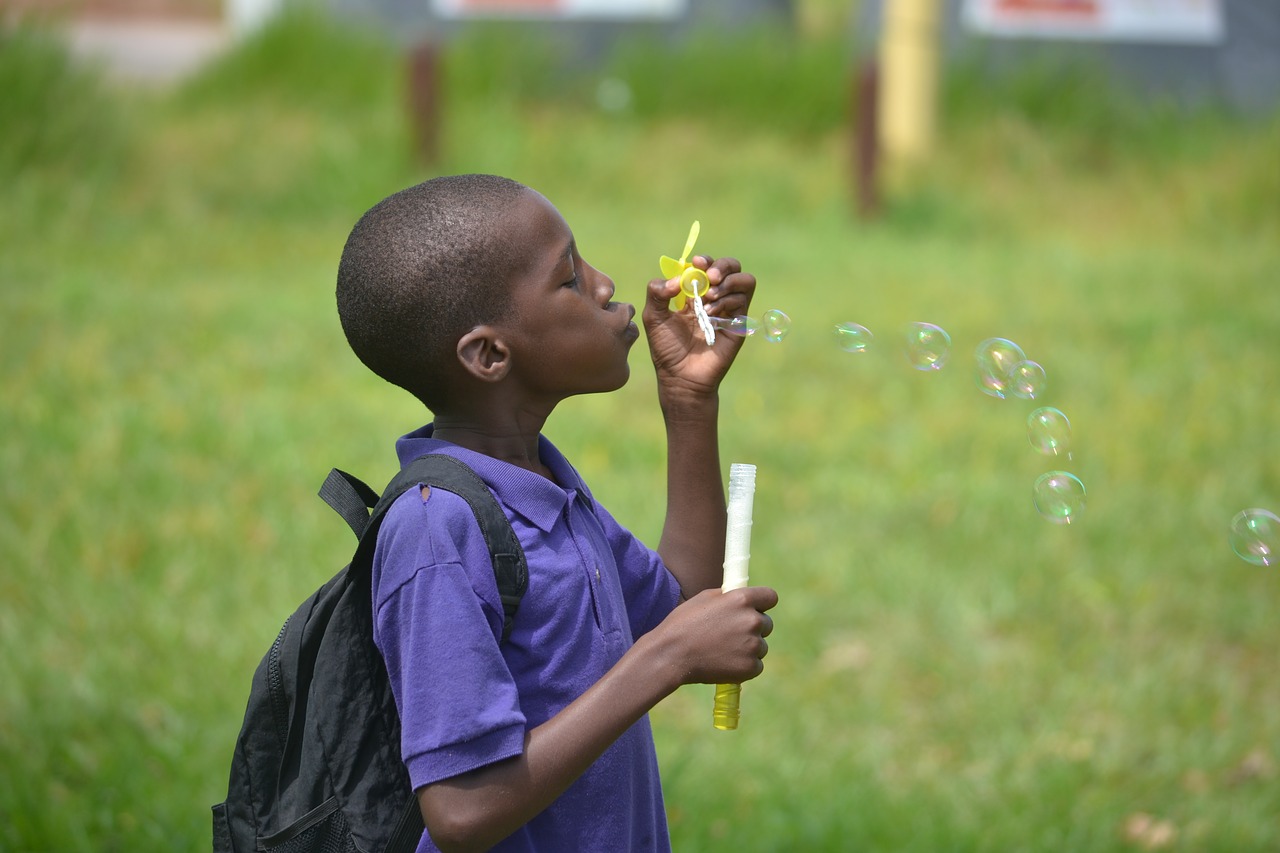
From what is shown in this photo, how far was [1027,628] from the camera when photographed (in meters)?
4.14

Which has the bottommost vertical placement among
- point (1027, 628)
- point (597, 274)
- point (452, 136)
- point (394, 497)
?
point (1027, 628)

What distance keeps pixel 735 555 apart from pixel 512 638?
28 centimetres

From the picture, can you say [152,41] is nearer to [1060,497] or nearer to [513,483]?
[1060,497]

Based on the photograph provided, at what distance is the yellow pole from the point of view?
976cm

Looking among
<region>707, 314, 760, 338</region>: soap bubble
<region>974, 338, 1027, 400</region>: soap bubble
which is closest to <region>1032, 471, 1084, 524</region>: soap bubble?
<region>974, 338, 1027, 400</region>: soap bubble

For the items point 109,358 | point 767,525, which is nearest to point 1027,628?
point 767,525

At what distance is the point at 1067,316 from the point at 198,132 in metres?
5.92

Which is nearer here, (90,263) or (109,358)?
(109,358)

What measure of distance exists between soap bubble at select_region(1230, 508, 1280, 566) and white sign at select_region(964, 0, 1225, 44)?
972 cm

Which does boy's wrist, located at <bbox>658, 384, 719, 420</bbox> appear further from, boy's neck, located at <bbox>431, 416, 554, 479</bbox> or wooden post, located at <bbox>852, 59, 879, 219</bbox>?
wooden post, located at <bbox>852, 59, 879, 219</bbox>

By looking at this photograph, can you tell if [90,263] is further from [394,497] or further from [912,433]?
[394,497]

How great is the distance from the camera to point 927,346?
88.4 inches

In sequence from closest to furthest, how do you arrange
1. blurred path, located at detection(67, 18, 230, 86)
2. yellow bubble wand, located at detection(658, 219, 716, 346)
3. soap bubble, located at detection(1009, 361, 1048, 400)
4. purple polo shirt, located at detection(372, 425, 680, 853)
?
purple polo shirt, located at detection(372, 425, 680, 853) < yellow bubble wand, located at detection(658, 219, 716, 346) < soap bubble, located at detection(1009, 361, 1048, 400) < blurred path, located at detection(67, 18, 230, 86)

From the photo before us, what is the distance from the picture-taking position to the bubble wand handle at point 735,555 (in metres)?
1.67
